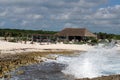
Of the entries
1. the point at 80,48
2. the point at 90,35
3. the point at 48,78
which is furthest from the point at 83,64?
the point at 90,35

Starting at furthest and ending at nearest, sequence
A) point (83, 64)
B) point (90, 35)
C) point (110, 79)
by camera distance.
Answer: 1. point (90, 35)
2. point (83, 64)
3. point (110, 79)

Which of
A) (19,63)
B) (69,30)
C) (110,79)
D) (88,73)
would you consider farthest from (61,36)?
(110,79)

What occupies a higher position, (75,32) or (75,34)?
(75,32)

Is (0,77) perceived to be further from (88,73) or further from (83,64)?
(83,64)

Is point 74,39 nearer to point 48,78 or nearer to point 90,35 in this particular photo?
point 90,35

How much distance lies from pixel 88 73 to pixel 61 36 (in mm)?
54558

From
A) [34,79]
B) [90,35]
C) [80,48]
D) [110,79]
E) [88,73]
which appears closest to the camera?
[110,79]

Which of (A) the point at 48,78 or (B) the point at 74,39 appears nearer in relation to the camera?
(A) the point at 48,78

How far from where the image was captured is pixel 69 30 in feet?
243

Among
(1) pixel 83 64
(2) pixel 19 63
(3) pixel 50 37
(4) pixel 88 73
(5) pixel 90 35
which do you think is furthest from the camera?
(5) pixel 90 35

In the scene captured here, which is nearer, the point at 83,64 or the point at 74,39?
the point at 83,64

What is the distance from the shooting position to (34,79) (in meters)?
17.4

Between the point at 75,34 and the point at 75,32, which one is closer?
the point at 75,34

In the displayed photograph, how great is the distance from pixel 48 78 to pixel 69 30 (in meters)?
56.3
